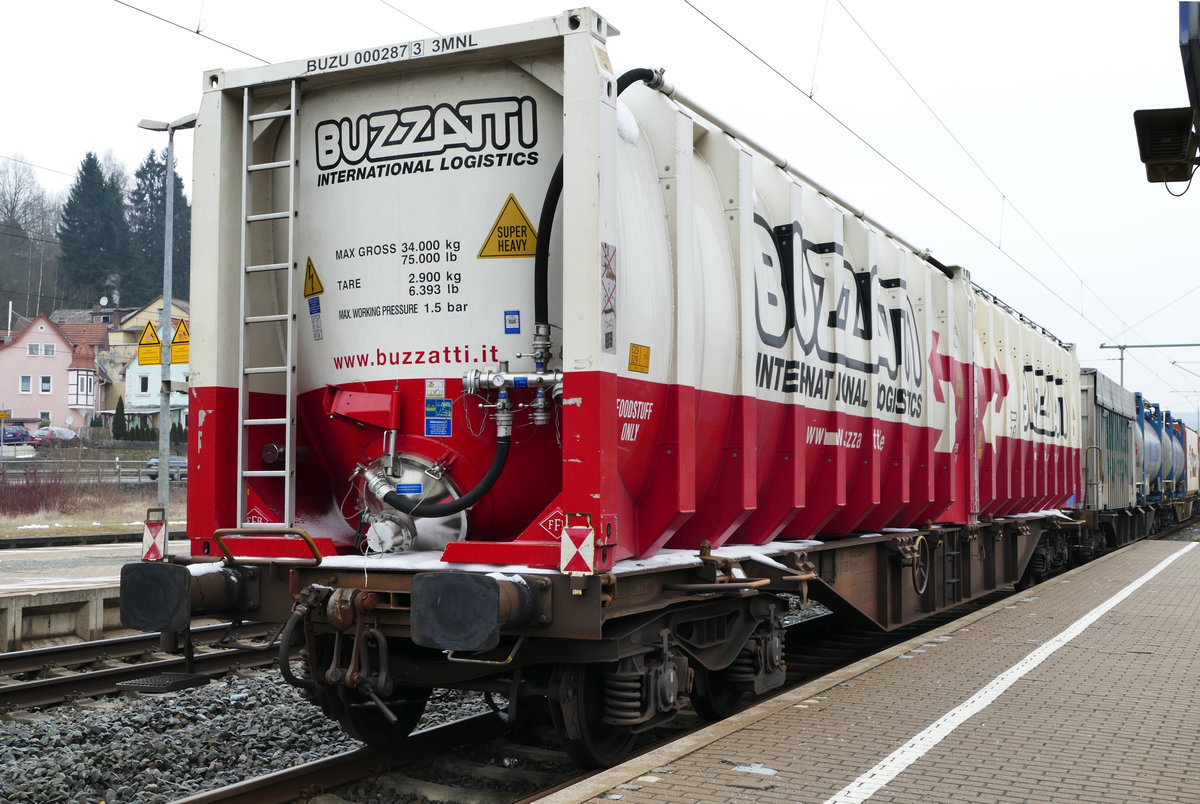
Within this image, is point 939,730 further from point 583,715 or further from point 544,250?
point 544,250

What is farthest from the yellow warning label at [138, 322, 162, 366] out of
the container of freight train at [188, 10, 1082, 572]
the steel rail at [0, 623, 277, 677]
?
the container of freight train at [188, 10, 1082, 572]

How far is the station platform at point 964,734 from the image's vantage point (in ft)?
15.4

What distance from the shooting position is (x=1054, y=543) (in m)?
17.4

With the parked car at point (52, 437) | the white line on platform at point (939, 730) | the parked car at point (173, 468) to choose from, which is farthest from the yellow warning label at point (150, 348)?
the parked car at point (52, 437)

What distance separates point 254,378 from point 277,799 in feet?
7.84

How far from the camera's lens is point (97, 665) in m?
8.95

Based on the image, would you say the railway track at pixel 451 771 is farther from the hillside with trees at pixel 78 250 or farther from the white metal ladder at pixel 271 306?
the hillside with trees at pixel 78 250

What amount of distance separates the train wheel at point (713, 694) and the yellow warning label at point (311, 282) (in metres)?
3.33

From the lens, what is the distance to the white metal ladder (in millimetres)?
5812

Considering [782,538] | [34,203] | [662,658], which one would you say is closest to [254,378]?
[662,658]

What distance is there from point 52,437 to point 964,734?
2165 inches

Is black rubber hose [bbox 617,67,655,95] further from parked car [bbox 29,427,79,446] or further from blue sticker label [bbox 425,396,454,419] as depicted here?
parked car [bbox 29,427,79,446]

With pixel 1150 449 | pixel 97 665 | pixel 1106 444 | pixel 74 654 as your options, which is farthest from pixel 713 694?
pixel 1150 449

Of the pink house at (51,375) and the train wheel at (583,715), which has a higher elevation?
the pink house at (51,375)
